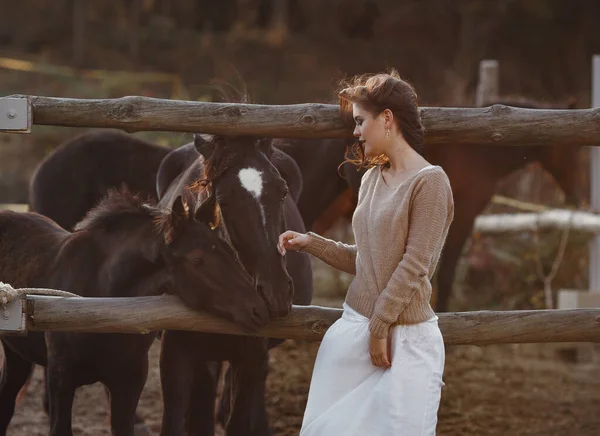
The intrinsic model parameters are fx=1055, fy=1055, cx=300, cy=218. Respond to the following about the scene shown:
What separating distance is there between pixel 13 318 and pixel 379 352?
4.73ft

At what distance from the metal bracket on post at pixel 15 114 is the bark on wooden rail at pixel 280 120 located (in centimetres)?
10

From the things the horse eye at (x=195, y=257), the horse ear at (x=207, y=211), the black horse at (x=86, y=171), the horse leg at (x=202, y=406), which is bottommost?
the horse leg at (x=202, y=406)

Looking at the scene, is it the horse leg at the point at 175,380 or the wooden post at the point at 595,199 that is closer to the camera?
the horse leg at the point at 175,380

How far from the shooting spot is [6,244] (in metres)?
4.93

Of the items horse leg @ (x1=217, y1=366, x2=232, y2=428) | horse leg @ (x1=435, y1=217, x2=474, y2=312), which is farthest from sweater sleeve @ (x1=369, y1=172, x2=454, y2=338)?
horse leg @ (x1=435, y1=217, x2=474, y2=312)

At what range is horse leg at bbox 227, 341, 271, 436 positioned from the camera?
4445mm

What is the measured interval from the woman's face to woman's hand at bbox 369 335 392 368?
60 centimetres

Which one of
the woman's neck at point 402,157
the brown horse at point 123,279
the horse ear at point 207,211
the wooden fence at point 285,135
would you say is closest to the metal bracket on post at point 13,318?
the wooden fence at point 285,135

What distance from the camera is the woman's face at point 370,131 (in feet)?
11.0

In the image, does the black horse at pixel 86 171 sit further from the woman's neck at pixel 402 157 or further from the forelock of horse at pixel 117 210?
the woman's neck at pixel 402 157

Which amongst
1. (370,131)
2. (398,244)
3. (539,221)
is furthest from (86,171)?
(539,221)

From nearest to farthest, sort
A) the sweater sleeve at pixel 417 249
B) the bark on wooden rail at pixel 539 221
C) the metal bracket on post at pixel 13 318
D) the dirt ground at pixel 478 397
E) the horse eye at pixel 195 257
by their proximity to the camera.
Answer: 1. the sweater sleeve at pixel 417 249
2. the metal bracket on post at pixel 13 318
3. the horse eye at pixel 195 257
4. the dirt ground at pixel 478 397
5. the bark on wooden rail at pixel 539 221

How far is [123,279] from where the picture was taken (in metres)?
4.30

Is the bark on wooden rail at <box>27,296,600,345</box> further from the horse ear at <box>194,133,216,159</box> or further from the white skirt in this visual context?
the horse ear at <box>194,133,216,159</box>
